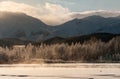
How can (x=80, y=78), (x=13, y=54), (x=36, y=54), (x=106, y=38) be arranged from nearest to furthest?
(x=80, y=78), (x=13, y=54), (x=36, y=54), (x=106, y=38)

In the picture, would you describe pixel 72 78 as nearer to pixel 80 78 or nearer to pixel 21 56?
pixel 80 78

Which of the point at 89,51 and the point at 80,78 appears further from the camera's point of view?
the point at 89,51

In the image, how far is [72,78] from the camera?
25.1 meters

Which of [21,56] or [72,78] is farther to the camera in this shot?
[21,56]

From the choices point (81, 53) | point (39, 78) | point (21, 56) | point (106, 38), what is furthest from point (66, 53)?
point (106, 38)

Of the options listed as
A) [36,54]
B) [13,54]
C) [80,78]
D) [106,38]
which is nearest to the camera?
[80,78]

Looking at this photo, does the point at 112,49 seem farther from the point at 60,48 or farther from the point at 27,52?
the point at 27,52

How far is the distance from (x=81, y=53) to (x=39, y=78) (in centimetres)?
5791

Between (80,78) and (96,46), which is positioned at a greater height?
(80,78)

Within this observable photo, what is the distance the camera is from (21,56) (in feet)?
272

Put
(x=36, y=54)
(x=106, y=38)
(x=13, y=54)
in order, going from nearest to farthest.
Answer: (x=13, y=54)
(x=36, y=54)
(x=106, y=38)

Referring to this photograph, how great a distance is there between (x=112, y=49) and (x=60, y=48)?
1191cm

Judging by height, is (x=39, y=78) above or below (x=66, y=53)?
above

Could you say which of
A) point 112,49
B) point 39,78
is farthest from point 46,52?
point 39,78
